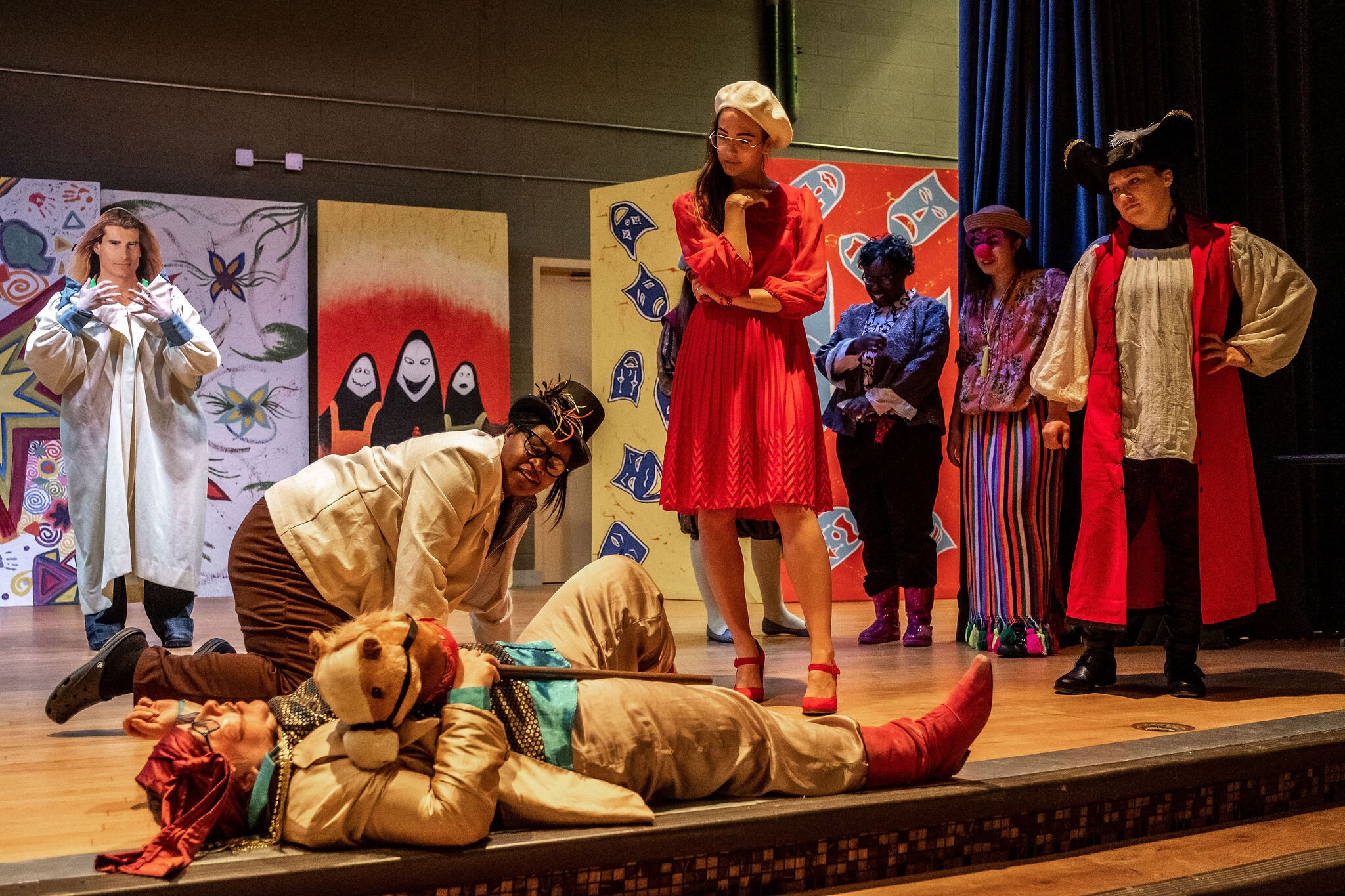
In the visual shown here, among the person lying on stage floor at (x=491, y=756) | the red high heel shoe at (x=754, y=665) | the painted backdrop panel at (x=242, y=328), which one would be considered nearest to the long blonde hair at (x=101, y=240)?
the painted backdrop panel at (x=242, y=328)

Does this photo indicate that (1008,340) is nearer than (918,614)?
Yes

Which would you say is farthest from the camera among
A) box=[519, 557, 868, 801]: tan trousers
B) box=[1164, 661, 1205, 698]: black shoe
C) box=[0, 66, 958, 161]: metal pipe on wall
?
box=[0, 66, 958, 161]: metal pipe on wall

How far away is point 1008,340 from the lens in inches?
166

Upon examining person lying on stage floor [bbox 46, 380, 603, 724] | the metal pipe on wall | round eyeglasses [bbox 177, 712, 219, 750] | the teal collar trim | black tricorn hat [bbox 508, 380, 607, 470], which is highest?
the metal pipe on wall

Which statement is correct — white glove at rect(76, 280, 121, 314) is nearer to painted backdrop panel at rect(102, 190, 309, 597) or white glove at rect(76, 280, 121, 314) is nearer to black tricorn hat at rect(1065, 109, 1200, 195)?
painted backdrop panel at rect(102, 190, 309, 597)

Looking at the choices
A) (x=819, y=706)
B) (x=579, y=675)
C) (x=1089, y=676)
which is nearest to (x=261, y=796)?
(x=579, y=675)

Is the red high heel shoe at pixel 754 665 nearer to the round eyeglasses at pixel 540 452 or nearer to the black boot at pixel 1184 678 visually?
the round eyeglasses at pixel 540 452

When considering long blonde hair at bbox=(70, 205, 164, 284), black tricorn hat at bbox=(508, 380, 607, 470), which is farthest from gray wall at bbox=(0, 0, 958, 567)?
black tricorn hat at bbox=(508, 380, 607, 470)

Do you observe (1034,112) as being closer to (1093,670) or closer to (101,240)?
(1093,670)

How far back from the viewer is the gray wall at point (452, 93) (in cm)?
665

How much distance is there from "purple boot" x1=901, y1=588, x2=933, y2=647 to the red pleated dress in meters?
1.55

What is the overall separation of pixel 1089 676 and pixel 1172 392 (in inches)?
32.6

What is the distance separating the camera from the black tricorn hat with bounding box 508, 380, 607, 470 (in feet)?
7.83

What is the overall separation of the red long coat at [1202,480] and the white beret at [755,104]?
3.71ft
